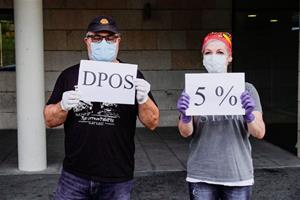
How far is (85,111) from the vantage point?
3080 millimetres

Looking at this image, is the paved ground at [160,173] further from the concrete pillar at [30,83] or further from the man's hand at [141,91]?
the man's hand at [141,91]

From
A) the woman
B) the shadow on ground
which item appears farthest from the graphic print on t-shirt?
the shadow on ground

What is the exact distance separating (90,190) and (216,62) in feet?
3.58

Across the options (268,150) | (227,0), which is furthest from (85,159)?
(227,0)

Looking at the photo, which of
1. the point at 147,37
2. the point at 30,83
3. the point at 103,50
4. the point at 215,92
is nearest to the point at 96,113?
the point at 103,50

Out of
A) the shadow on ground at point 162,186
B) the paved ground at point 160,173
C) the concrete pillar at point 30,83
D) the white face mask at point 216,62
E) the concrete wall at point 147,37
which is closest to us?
the white face mask at point 216,62

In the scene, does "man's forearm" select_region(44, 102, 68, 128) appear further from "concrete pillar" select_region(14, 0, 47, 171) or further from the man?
"concrete pillar" select_region(14, 0, 47, 171)

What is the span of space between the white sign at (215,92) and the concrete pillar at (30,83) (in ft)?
13.1

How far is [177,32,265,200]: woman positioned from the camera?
3131 millimetres

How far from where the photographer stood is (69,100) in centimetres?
295

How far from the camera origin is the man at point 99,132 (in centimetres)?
306

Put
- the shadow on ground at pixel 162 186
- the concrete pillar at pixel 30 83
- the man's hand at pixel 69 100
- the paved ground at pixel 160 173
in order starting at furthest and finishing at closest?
the concrete pillar at pixel 30 83, the paved ground at pixel 160 173, the shadow on ground at pixel 162 186, the man's hand at pixel 69 100

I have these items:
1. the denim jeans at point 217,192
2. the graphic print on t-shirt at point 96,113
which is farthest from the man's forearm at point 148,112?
the denim jeans at point 217,192

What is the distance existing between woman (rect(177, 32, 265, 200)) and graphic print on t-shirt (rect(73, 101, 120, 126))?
0.41 meters
